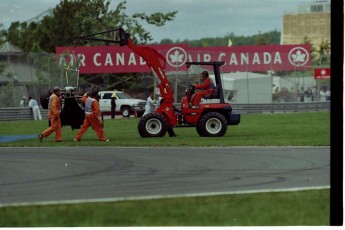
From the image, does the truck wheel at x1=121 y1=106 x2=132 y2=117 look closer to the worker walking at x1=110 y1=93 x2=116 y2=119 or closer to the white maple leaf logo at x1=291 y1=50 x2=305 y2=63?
the worker walking at x1=110 y1=93 x2=116 y2=119

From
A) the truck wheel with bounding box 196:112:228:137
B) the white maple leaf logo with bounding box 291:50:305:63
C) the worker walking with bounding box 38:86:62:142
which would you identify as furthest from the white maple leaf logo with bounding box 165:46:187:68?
the worker walking with bounding box 38:86:62:142

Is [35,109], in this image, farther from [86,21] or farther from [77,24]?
[86,21]

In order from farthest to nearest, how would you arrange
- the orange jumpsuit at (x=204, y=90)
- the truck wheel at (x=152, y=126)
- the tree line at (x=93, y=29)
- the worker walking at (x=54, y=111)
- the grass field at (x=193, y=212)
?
the tree line at (x=93, y=29)
the truck wheel at (x=152, y=126)
the orange jumpsuit at (x=204, y=90)
the worker walking at (x=54, y=111)
the grass field at (x=193, y=212)

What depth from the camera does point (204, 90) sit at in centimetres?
2667

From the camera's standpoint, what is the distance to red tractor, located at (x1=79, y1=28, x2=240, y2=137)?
1045 inches

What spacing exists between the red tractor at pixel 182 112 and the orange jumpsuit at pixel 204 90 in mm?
158

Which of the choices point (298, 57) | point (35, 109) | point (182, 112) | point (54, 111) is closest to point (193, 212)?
point (54, 111)

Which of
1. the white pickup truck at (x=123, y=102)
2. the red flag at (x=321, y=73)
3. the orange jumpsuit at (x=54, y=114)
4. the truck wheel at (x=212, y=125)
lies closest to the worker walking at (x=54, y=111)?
the orange jumpsuit at (x=54, y=114)

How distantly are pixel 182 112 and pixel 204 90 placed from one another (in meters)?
1.06

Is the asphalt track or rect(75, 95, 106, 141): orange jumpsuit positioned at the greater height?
rect(75, 95, 106, 141): orange jumpsuit

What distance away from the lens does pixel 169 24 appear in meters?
37.2

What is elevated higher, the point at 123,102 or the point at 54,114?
the point at 54,114

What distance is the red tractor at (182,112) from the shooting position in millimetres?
26547

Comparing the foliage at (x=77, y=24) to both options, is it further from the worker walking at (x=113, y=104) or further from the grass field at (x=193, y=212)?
the grass field at (x=193, y=212)
